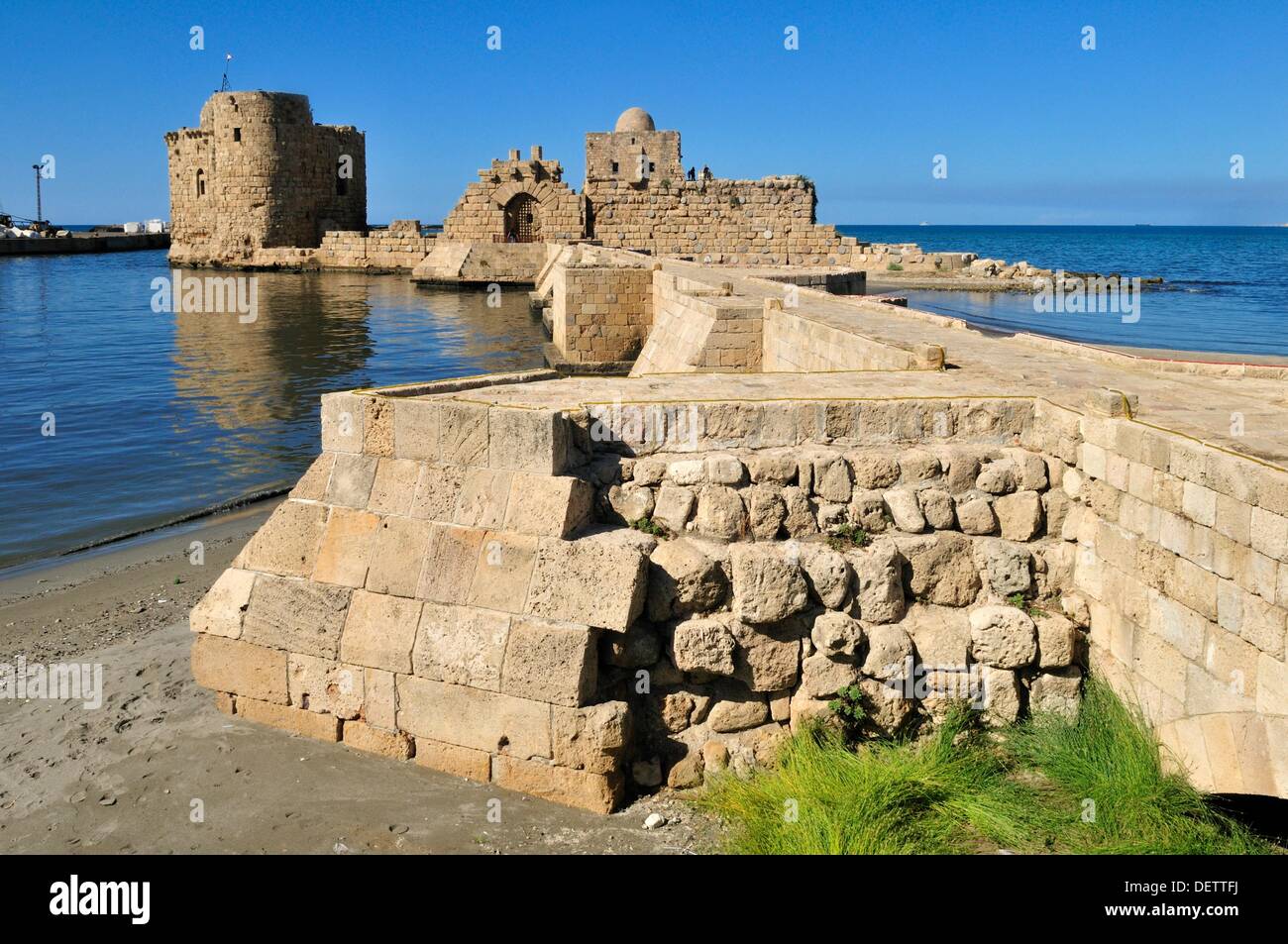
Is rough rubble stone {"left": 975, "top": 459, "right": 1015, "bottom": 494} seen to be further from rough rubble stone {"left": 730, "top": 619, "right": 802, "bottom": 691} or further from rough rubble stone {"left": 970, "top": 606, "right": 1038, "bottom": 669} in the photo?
rough rubble stone {"left": 730, "top": 619, "right": 802, "bottom": 691}

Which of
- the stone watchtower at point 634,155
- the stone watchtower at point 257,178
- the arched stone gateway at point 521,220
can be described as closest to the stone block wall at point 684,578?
the arched stone gateway at point 521,220

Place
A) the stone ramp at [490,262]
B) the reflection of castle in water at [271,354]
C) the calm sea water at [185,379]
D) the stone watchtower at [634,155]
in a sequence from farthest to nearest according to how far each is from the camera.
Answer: the stone watchtower at [634,155]
the stone ramp at [490,262]
the reflection of castle in water at [271,354]
the calm sea water at [185,379]

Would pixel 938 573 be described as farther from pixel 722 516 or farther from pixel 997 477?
pixel 722 516

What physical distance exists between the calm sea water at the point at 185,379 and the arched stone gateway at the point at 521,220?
2556 millimetres

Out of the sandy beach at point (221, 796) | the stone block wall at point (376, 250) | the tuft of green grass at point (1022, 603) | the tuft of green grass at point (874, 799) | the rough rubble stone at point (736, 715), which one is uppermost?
the stone block wall at point (376, 250)

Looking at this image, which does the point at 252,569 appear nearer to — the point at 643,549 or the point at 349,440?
the point at 349,440

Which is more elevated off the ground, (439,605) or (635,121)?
(635,121)

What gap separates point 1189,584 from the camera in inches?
162

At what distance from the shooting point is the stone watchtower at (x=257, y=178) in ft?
142

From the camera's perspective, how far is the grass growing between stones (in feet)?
13.4

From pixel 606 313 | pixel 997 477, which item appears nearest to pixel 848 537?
pixel 997 477

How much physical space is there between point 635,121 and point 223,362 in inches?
939

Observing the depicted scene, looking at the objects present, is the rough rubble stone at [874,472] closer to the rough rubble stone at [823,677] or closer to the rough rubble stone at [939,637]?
the rough rubble stone at [939,637]

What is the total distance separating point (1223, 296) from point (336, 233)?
32.9m
